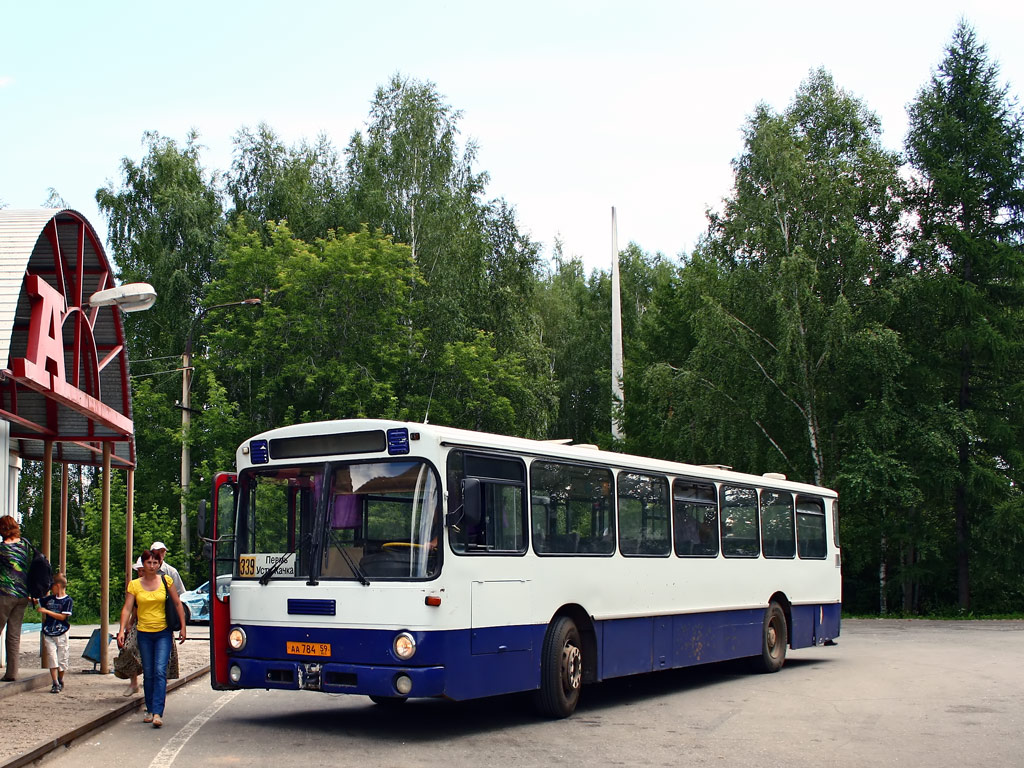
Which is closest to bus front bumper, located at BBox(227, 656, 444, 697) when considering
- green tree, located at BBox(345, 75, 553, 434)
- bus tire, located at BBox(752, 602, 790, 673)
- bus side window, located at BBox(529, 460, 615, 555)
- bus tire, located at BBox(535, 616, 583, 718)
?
bus tire, located at BBox(535, 616, 583, 718)

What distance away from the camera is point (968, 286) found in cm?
3544

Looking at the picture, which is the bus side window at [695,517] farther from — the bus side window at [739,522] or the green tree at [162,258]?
the green tree at [162,258]

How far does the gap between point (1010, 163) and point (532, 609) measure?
3074cm

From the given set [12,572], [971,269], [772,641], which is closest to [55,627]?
[12,572]

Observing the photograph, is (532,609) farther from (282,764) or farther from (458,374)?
(458,374)

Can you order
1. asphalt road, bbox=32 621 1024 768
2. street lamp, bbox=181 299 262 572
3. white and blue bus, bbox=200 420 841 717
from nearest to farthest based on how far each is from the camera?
asphalt road, bbox=32 621 1024 768, white and blue bus, bbox=200 420 841 717, street lamp, bbox=181 299 262 572

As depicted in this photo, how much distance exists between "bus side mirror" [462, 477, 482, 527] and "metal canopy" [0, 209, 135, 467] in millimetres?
4725

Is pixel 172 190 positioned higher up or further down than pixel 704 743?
higher up

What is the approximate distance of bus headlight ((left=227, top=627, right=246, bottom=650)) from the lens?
11.0 meters

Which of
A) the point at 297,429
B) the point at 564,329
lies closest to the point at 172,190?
the point at 564,329

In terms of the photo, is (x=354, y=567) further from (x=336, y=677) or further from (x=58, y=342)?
(x=58, y=342)

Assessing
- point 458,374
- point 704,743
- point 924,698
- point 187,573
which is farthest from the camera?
point 458,374

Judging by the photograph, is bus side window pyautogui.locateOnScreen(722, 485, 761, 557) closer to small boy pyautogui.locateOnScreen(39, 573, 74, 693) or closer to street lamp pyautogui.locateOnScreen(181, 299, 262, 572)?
small boy pyautogui.locateOnScreen(39, 573, 74, 693)

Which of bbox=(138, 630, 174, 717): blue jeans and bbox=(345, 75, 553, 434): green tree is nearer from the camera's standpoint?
bbox=(138, 630, 174, 717): blue jeans
